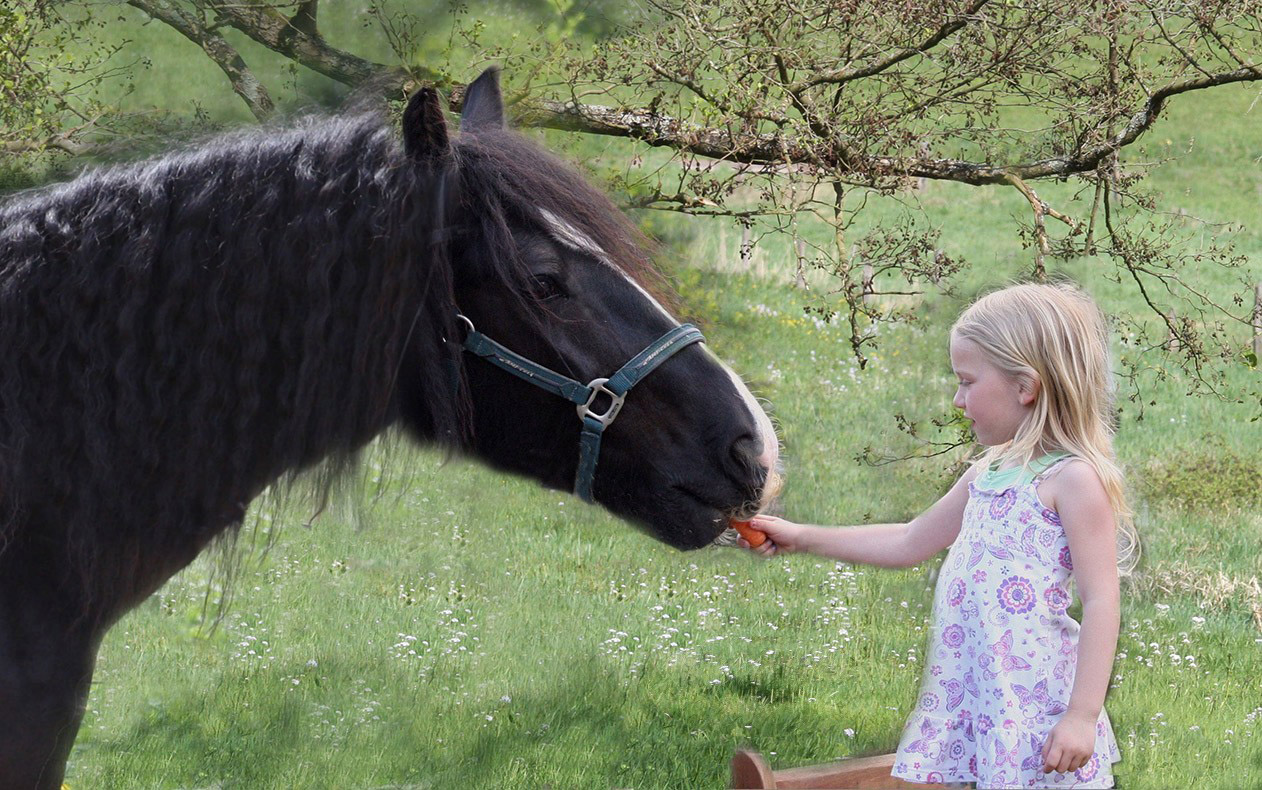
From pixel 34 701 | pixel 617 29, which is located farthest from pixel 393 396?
pixel 617 29

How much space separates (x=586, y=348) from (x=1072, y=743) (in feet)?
3.37

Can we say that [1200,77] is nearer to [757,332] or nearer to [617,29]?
[617,29]

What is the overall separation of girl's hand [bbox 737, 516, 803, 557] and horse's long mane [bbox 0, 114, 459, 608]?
788 mm

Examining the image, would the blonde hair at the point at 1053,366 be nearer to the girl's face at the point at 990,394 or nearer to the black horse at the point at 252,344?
the girl's face at the point at 990,394

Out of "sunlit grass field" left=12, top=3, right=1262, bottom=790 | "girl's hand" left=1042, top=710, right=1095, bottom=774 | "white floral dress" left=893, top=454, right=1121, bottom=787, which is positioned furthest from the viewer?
"sunlit grass field" left=12, top=3, right=1262, bottom=790

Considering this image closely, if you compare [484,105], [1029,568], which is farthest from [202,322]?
[1029,568]

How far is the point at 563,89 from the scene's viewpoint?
14.2 feet

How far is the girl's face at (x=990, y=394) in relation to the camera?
2041 millimetres

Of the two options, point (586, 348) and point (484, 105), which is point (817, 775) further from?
point (484, 105)

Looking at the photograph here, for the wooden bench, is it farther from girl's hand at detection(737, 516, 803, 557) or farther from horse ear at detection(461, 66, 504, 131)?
horse ear at detection(461, 66, 504, 131)

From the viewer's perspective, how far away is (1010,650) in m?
1.99

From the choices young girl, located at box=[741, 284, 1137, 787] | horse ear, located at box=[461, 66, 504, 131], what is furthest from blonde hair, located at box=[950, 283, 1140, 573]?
horse ear, located at box=[461, 66, 504, 131]

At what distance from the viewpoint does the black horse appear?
5.71 feet

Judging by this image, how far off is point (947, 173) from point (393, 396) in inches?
111
